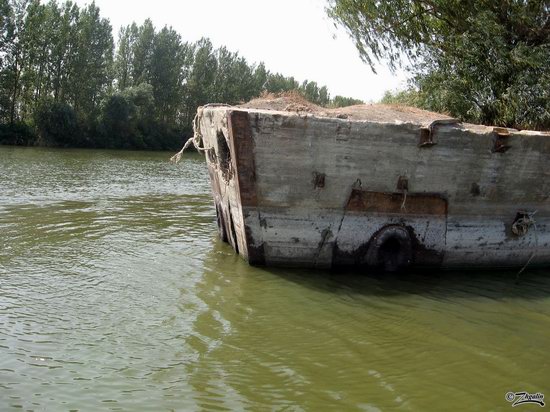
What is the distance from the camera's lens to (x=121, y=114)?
1841 inches

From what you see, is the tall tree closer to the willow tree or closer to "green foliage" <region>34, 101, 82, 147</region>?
"green foliage" <region>34, 101, 82, 147</region>

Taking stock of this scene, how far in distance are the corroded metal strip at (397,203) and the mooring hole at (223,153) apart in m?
2.00

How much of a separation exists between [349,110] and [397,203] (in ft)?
7.09

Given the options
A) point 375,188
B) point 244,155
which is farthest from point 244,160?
point 375,188

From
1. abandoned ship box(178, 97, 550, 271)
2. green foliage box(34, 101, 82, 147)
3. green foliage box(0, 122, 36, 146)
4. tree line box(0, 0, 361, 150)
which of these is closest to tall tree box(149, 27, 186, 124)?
tree line box(0, 0, 361, 150)

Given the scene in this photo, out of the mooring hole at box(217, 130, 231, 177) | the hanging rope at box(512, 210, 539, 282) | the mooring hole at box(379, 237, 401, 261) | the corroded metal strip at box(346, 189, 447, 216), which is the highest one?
the mooring hole at box(217, 130, 231, 177)

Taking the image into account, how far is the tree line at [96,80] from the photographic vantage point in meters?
42.2

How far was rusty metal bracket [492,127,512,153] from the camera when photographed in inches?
306

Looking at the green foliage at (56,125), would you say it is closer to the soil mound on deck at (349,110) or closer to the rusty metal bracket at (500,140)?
the soil mound on deck at (349,110)

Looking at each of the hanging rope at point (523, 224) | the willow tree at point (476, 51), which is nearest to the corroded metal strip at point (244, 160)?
the hanging rope at point (523, 224)

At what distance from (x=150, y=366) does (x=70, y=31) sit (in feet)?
158

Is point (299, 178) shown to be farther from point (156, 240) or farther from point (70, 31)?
point (70, 31)

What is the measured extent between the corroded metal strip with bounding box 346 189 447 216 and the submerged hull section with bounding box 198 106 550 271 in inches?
0.6

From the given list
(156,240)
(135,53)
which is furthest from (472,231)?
(135,53)
